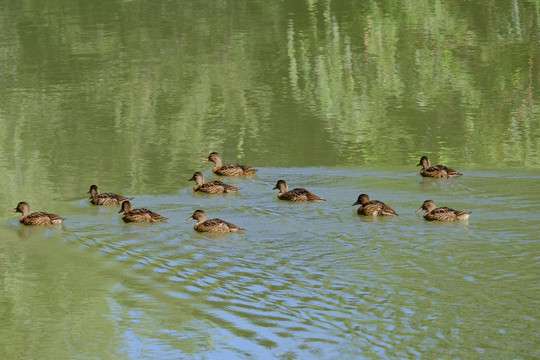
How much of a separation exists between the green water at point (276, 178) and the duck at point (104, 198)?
188mm

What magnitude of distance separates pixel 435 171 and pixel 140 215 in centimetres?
398

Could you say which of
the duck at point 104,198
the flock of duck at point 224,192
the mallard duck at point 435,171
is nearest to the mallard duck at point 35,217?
the flock of duck at point 224,192

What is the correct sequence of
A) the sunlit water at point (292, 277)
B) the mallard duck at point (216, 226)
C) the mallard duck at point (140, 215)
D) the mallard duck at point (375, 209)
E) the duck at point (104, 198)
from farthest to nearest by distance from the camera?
the duck at point (104, 198) → the mallard duck at point (140, 215) → the mallard duck at point (375, 209) → the mallard duck at point (216, 226) → the sunlit water at point (292, 277)

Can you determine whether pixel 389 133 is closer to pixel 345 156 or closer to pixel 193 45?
pixel 345 156

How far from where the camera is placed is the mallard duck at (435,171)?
13797 mm

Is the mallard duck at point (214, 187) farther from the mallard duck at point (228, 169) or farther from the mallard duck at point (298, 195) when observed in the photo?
the mallard duck at point (298, 195)

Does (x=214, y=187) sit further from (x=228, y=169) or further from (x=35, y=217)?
(x=35, y=217)

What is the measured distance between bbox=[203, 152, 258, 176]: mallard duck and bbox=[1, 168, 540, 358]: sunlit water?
0.71 m

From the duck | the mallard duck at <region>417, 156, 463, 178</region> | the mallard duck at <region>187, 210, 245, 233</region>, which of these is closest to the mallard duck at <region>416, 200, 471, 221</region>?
the mallard duck at <region>417, 156, 463, 178</region>

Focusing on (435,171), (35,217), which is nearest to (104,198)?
(35,217)

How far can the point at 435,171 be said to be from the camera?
13820mm

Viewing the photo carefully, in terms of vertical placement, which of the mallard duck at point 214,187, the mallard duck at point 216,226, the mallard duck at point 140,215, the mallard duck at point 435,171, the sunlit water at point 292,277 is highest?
the mallard duck at point 435,171

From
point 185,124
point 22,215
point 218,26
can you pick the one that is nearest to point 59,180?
point 22,215

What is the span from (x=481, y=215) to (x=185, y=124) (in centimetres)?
691
